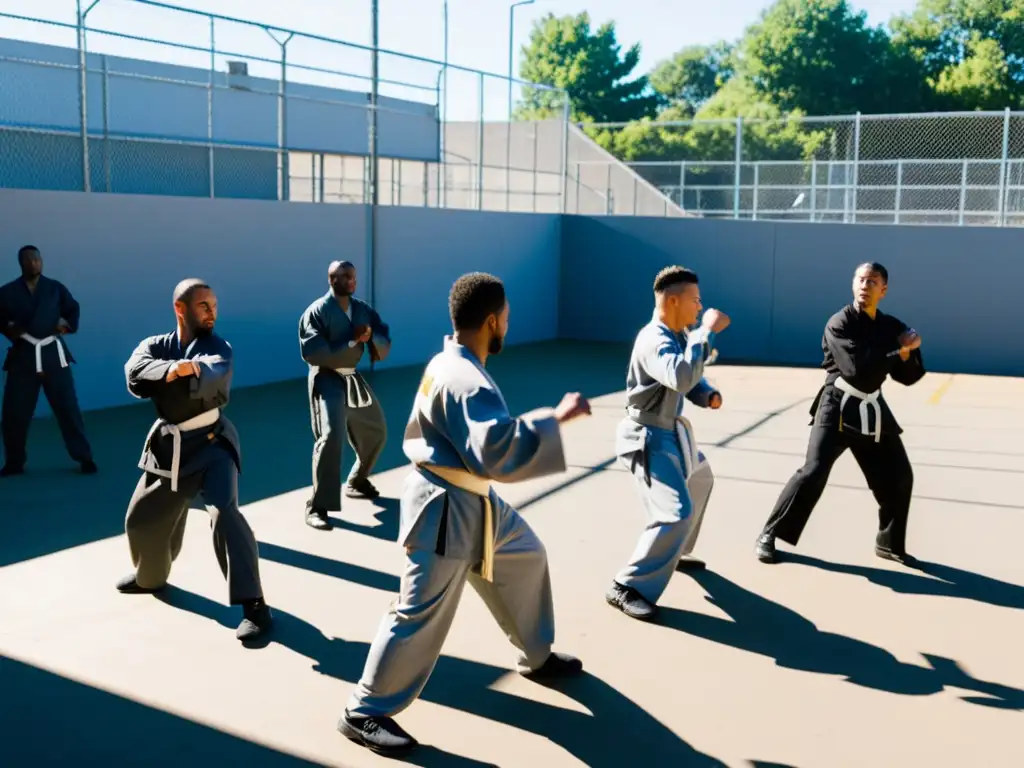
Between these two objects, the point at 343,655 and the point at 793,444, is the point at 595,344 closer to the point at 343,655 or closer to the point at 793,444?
the point at 793,444

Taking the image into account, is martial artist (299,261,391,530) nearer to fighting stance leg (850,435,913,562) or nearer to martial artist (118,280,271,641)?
martial artist (118,280,271,641)

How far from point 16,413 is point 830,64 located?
49270 millimetres

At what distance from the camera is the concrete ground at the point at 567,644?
14.3 feet

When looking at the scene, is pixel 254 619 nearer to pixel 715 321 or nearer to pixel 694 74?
pixel 715 321

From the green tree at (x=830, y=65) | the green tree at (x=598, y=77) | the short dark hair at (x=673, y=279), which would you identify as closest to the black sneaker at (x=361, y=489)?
the short dark hair at (x=673, y=279)

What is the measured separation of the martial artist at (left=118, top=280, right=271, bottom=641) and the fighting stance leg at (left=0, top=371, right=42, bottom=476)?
3.74m

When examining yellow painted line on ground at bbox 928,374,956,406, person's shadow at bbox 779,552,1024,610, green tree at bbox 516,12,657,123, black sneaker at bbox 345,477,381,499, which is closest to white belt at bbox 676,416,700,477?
person's shadow at bbox 779,552,1024,610

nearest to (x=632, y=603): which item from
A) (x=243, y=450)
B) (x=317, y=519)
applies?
(x=317, y=519)

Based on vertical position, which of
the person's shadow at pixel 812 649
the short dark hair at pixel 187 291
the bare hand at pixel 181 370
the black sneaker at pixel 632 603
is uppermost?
the short dark hair at pixel 187 291

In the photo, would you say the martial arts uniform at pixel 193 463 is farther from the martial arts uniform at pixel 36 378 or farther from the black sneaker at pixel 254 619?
the martial arts uniform at pixel 36 378

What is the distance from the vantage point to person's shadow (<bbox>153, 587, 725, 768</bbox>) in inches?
168

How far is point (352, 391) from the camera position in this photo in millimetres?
7965

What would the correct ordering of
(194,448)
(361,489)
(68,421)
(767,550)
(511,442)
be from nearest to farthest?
1. (511,442)
2. (194,448)
3. (767,550)
4. (361,489)
5. (68,421)

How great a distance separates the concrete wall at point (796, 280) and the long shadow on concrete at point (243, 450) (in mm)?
3587
